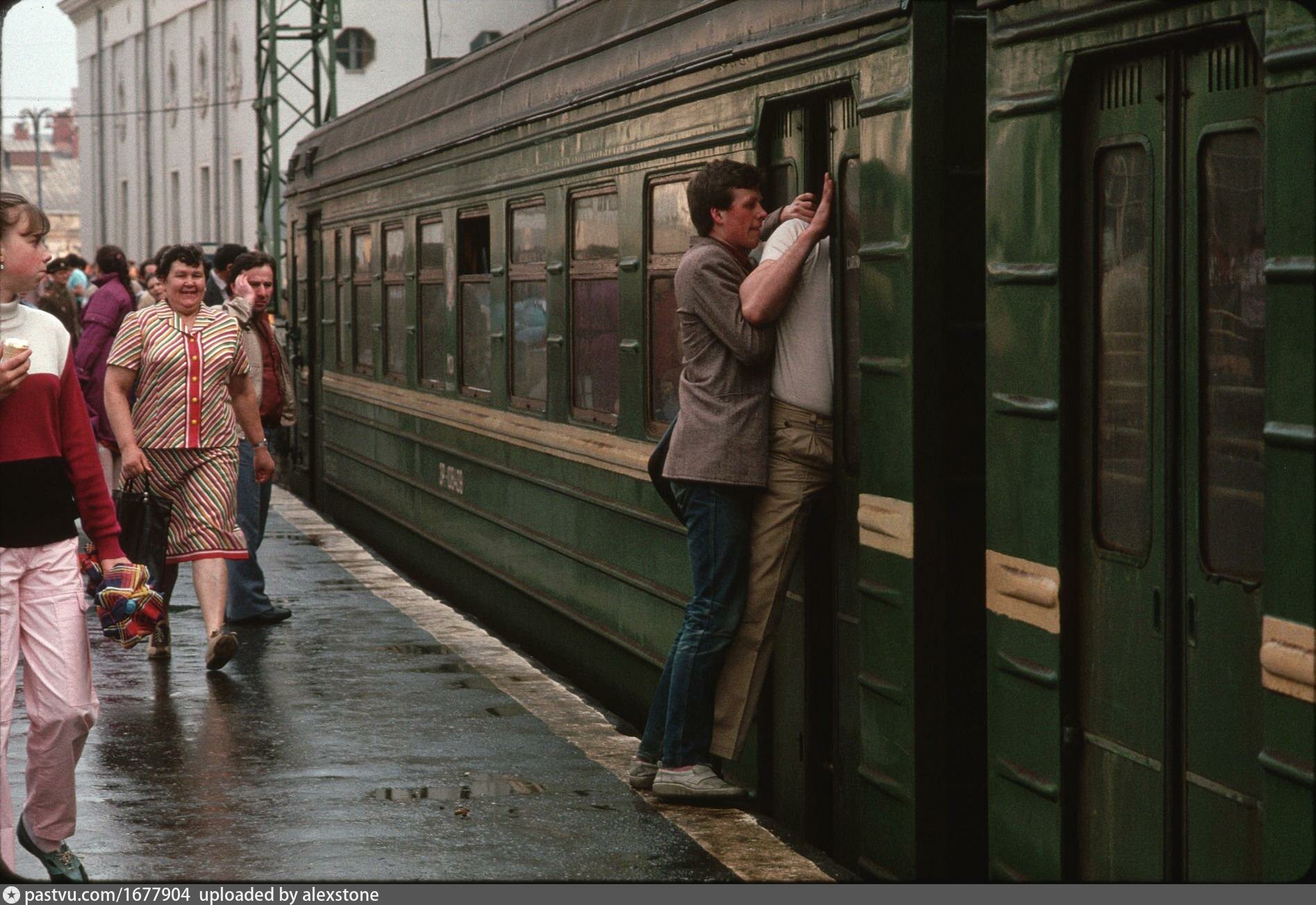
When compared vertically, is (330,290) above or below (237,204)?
below

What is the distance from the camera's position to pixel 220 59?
42656 mm

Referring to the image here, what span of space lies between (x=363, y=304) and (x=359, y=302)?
0.51 feet

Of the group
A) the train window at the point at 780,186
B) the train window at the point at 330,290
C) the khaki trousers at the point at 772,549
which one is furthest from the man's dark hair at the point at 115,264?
the khaki trousers at the point at 772,549

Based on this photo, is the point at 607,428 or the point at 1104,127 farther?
the point at 607,428

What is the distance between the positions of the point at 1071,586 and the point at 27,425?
2463mm

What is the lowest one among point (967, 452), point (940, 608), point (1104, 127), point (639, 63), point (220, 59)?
point (940, 608)

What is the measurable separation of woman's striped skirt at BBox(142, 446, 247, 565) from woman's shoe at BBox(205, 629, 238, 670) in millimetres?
315

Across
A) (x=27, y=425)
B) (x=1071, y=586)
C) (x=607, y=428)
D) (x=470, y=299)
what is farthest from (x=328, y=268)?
(x=1071, y=586)

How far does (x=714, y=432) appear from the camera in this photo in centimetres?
572

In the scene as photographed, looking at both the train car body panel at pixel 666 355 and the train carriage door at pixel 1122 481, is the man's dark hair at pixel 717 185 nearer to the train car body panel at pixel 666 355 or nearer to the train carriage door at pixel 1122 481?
the train car body panel at pixel 666 355

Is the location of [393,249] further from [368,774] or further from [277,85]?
[277,85]

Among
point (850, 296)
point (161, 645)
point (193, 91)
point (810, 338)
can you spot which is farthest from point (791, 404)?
point (193, 91)

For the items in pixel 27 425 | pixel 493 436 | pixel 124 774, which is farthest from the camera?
pixel 493 436

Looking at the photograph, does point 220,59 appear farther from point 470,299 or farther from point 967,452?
point 967,452
